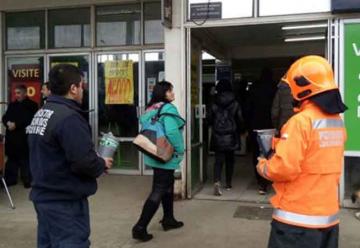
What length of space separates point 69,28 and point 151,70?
1.74 meters

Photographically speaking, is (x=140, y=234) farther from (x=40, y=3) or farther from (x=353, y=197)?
(x=40, y=3)

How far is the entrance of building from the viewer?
7.65m

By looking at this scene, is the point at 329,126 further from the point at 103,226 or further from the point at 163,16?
the point at 163,16

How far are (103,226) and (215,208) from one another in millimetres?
1523

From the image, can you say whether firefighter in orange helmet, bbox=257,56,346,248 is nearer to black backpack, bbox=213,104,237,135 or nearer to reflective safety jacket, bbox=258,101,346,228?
reflective safety jacket, bbox=258,101,346,228

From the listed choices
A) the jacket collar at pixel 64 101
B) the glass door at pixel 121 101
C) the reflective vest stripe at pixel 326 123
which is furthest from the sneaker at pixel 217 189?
the reflective vest stripe at pixel 326 123

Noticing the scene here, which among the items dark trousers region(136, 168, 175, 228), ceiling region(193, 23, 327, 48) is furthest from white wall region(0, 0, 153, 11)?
dark trousers region(136, 168, 175, 228)

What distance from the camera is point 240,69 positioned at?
522 inches

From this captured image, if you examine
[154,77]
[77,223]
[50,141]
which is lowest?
[77,223]

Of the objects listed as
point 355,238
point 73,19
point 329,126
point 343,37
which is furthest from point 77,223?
point 73,19

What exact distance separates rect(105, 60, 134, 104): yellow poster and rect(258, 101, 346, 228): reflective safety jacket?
640 centimetres

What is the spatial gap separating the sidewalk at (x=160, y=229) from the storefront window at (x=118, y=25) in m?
2.91

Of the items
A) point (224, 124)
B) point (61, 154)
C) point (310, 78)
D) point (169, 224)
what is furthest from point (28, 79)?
point (310, 78)

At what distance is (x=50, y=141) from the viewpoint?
336cm
